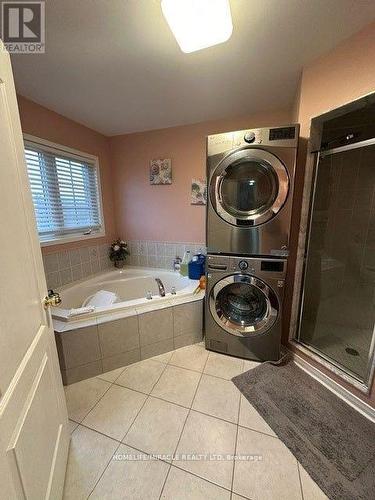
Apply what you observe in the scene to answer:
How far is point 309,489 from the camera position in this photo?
3.15 feet

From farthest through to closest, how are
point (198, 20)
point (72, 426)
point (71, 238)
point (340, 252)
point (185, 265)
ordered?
point (185, 265), point (71, 238), point (340, 252), point (72, 426), point (198, 20)

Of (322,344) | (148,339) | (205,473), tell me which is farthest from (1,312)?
(322,344)

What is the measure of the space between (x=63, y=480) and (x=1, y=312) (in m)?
0.99

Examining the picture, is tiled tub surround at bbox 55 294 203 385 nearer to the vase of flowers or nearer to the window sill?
the window sill

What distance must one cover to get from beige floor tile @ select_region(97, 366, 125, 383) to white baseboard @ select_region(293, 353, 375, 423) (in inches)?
56.9

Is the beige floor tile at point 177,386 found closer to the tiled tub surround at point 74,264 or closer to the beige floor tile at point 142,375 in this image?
the beige floor tile at point 142,375

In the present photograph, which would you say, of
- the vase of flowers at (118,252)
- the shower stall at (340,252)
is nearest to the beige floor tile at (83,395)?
the vase of flowers at (118,252)

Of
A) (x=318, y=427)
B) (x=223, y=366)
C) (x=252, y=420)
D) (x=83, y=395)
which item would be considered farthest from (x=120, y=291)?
(x=318, y=427)

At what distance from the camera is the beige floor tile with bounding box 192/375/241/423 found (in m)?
1.33

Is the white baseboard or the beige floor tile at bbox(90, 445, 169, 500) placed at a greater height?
the white baseboard

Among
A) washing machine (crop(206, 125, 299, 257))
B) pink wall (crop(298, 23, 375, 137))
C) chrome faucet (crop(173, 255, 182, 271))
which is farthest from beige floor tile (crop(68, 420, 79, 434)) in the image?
pink wall (crop(298, 23, 375, 137))

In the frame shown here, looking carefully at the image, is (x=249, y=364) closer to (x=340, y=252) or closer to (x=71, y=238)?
(x=340, y=252)

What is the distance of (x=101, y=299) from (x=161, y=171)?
1.63 meters

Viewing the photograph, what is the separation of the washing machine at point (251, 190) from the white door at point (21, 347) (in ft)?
3.71
